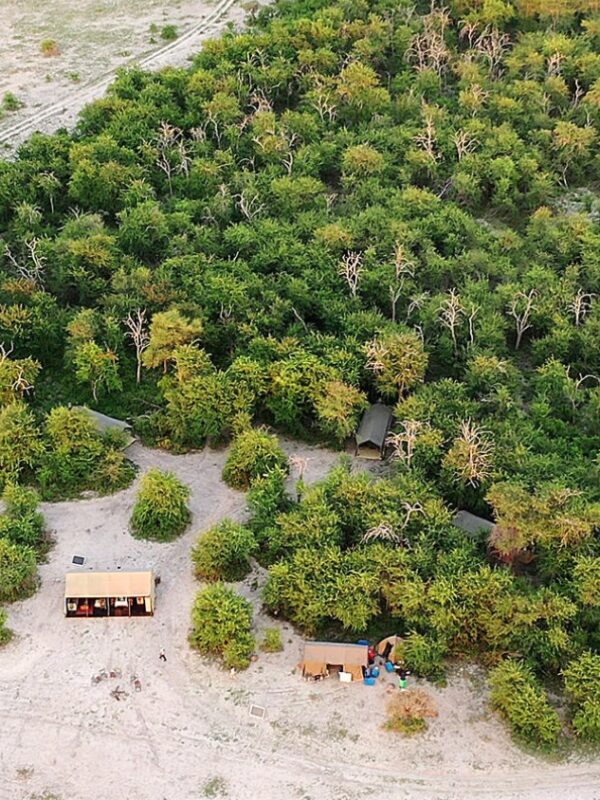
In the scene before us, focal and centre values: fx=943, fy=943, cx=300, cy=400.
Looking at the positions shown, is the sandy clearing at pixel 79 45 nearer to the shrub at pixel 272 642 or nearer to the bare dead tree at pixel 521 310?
the bare dead tree at pixel 521 310

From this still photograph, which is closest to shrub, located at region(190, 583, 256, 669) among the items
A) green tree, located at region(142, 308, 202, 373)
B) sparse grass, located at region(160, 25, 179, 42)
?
green tree, located at region(142, 308, 202, 373)

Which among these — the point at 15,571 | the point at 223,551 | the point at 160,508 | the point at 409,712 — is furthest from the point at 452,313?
the point at 15,571

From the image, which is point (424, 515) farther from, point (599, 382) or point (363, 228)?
point (363, 228)

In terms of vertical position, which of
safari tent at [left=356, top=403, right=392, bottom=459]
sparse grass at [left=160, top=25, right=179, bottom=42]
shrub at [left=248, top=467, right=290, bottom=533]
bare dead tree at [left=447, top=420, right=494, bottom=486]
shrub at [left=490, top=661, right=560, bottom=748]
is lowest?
shrub at [left=490, top=661, right=560, bottom=748]

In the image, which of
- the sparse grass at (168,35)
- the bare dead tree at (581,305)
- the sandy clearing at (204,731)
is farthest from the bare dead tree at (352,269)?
the sparse grass at (168,35)

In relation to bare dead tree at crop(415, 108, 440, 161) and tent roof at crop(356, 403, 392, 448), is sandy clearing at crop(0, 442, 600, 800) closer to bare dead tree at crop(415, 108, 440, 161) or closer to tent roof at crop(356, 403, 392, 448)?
tent roof at crop(356, 403, 392, 448)
